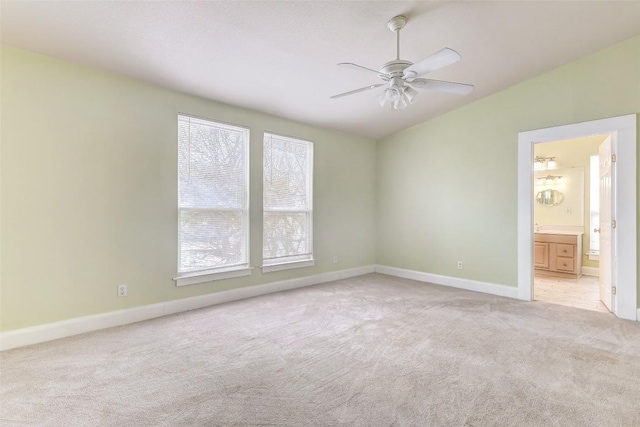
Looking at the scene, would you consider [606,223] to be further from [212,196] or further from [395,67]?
[212,196]

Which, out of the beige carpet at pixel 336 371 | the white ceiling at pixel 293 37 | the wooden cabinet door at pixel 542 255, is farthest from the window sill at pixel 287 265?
the wooden cabinet door at pixel 542 255

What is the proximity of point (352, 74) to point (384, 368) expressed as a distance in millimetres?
3010

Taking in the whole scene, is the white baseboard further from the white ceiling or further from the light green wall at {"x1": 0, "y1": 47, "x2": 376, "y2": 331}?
the white ceiling

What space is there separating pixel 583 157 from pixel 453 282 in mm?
3754

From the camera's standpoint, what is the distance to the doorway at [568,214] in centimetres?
577

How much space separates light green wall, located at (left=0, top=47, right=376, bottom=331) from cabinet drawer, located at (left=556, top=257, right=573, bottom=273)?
5773 mm

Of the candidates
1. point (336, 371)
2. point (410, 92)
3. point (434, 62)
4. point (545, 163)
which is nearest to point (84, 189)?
point (336, 371)

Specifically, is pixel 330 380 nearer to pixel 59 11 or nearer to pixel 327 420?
pixel 327 420

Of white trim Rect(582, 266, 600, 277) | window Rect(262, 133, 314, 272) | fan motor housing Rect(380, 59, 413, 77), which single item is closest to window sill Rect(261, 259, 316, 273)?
window Rect(262, 133, 314, 272)

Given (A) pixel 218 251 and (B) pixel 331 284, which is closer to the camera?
(A) pixel 218 251

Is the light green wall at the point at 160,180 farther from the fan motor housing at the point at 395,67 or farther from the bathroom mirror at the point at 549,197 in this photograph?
the bathroom mirror at the point at 549,197

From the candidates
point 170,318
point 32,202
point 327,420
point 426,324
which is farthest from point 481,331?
point 32,202

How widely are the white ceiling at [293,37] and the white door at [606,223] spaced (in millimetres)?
1330

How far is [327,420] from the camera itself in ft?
6.07
